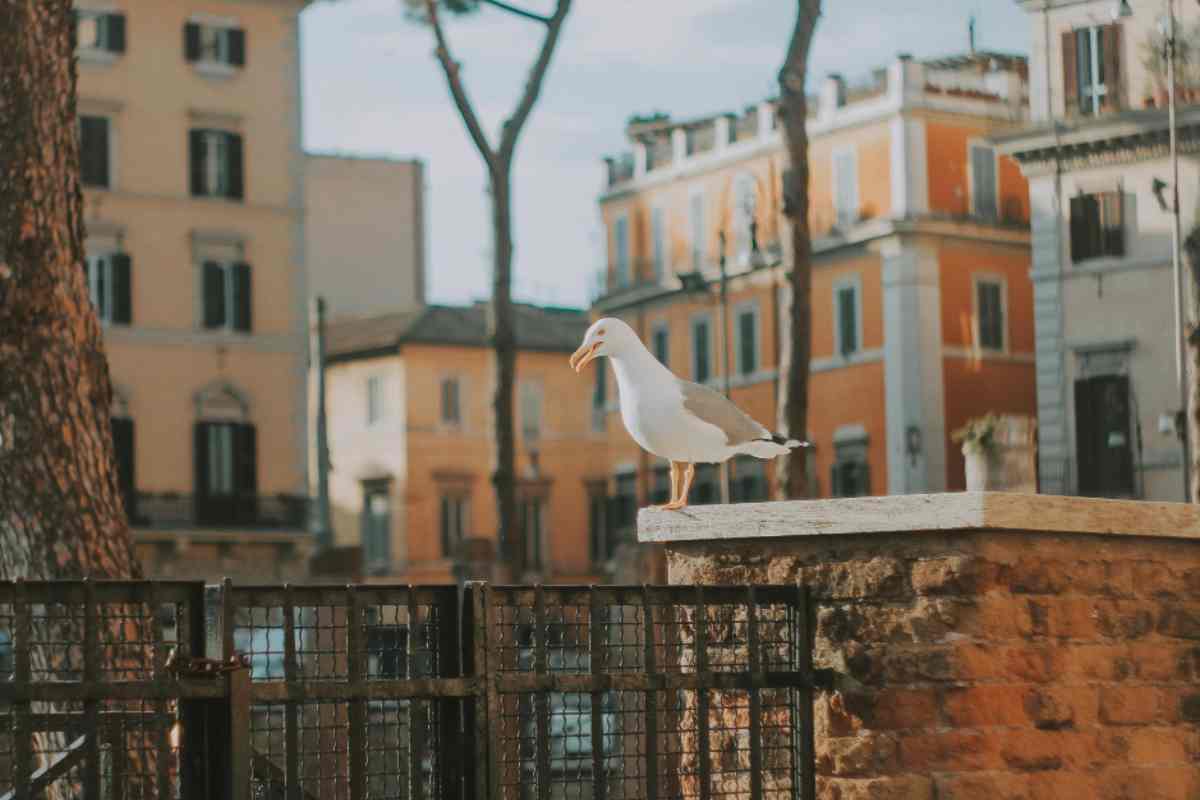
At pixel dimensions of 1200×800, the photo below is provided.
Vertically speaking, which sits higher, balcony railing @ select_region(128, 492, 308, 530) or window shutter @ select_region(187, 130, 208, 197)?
window shutter @ select_region(187, 130, 208, 197)

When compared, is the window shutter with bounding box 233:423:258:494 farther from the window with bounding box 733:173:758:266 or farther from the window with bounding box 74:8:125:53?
the window with bounding box 733:173:758:266

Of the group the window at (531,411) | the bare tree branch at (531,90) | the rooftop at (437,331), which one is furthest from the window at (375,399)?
the bare tree branch at (531,90)

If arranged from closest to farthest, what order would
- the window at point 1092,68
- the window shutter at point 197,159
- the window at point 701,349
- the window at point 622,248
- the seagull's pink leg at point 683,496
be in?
the seagull's pink leg at point 683,496, the window at point 1092,68, the window shutter at point 197,159, the window at point 701,349, the window at point 622,248

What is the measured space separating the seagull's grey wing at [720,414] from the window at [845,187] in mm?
44071

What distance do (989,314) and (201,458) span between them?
51.7 feet

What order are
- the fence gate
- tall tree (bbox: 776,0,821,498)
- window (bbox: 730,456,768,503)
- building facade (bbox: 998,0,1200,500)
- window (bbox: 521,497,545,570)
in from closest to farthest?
the fence gate
tall tree (bbox: 776,0,821,498)
building facade (bbox: 998,0,1200,500)
window (bbox: 730,456,768,503)
window (bbox: 521,497,545,570)

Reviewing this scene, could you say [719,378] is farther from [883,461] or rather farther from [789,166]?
[789,166]

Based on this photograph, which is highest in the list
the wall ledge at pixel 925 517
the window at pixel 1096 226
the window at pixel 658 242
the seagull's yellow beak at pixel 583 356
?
the window at pixel 658 242

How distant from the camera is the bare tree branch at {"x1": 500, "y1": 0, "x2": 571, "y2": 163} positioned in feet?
104

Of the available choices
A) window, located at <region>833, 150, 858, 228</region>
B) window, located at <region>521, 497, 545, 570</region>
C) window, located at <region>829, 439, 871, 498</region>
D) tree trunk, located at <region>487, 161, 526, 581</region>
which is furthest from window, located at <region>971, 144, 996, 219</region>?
tree trunk, located at <region>487, 161, 526, 581</region>

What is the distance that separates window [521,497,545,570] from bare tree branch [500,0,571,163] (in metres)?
33.0

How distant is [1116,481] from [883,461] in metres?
7.47

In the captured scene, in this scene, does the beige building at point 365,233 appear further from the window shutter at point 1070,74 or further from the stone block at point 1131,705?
the stone block at point 1131,705

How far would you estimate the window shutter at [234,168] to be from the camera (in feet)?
165
